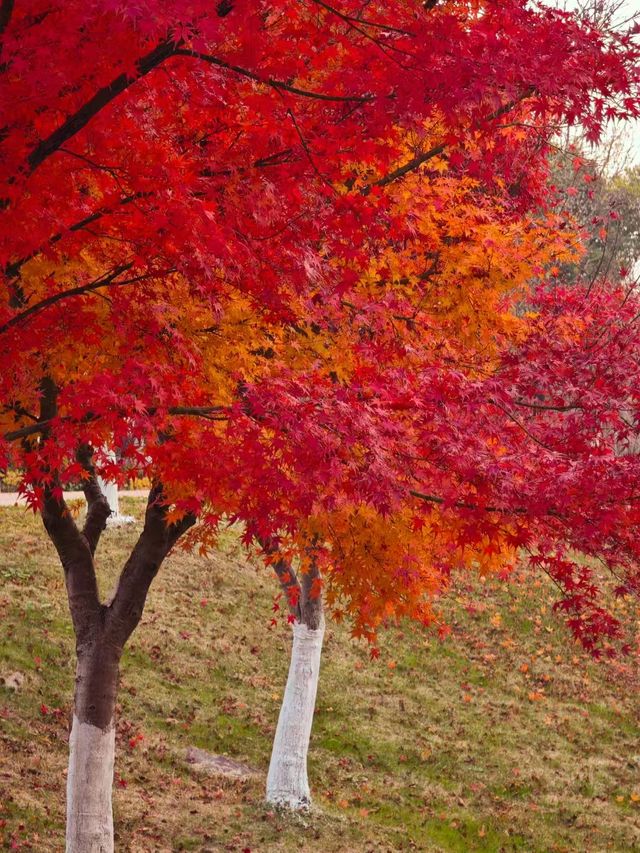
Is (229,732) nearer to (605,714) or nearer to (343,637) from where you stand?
(343,637)

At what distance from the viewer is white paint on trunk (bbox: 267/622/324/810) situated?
11273mm

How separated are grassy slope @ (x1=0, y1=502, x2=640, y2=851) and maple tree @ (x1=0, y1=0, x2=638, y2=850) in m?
2.94

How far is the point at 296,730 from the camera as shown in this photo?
454 inches

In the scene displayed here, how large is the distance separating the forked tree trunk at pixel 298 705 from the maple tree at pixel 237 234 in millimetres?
3440

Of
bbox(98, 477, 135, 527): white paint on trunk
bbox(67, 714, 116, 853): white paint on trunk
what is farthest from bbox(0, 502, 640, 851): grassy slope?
bbox(67, 714, 116, 853): white paint on trunk

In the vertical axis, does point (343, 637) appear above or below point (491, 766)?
above

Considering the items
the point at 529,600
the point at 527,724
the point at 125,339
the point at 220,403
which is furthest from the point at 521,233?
the point at 529,600

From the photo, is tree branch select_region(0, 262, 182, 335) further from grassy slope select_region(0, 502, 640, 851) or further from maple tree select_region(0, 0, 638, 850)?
grassy slope select_region(0, 502, 640, 851)

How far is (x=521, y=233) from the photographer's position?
870cm

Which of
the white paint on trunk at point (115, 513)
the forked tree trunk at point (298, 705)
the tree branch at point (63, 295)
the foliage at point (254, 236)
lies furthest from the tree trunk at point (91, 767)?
the white paint on trunk at point (115, 513)

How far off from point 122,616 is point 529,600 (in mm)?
12904

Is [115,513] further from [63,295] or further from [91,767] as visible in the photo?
[63,295]

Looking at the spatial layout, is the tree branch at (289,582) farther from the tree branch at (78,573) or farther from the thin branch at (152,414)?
the thin branch at (152,414)

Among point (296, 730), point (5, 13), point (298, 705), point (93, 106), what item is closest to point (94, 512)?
point (298, 705)
